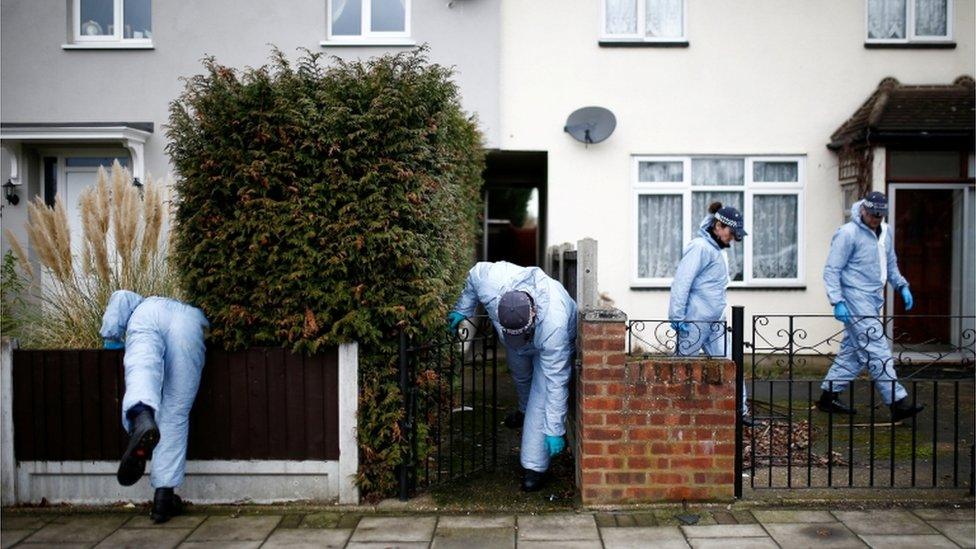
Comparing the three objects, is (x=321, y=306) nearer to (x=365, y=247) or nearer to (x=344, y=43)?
(x=365, y=247)

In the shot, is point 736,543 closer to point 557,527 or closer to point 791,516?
point 791,516

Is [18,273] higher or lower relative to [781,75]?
lower

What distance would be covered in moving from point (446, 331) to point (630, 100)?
21.1 feet

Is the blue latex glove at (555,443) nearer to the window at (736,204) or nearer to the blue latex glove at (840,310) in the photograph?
the blue latex glove at (840,310)

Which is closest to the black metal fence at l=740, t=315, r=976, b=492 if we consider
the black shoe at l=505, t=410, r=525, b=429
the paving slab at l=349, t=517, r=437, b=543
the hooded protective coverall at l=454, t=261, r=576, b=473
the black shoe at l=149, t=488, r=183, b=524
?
the hooded protective coverall at l=454, t=261, r=576, b=473

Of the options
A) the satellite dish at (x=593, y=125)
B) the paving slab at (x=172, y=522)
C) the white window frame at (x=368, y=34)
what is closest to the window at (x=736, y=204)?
the satellite dish at (x=593, y=125)

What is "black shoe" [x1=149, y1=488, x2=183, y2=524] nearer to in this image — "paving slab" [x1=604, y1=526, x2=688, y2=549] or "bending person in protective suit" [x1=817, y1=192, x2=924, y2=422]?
"paving slab" [x1=604, y1=526, x2=688, y2=549]

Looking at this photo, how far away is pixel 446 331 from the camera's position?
17.3 feet

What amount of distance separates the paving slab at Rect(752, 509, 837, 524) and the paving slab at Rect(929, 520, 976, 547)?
56 centimetres

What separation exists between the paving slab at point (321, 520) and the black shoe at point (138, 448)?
988 millimetres

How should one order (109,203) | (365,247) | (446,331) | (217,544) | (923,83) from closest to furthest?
1. (217,544)
2. (365,247)
3. (446,331)
4. (109,203)
5. (923,83)

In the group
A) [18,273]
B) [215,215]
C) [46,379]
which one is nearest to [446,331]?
[215,215]

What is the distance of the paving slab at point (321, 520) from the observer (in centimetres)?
471

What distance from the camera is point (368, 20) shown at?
10906 mm
